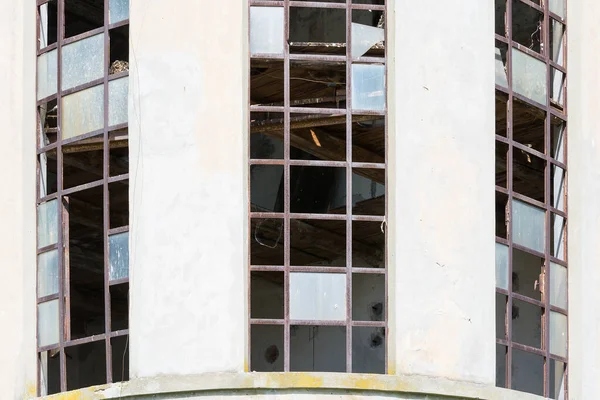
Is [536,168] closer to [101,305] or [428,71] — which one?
[428,71]

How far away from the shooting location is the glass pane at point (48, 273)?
67.2ft

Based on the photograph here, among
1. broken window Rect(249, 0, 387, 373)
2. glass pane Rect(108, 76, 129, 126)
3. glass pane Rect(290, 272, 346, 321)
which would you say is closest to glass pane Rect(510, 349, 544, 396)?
broken window Rect(249, 0, 387, 373)

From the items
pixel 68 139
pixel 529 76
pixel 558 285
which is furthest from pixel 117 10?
pixel 558 285

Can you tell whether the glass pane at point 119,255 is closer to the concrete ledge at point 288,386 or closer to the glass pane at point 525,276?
the concrete ledge at point 288,386

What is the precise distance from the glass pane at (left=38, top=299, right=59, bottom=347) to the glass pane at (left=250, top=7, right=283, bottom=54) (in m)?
3.53

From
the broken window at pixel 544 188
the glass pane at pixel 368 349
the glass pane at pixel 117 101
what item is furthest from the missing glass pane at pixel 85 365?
the glass pane at pixel 117 101

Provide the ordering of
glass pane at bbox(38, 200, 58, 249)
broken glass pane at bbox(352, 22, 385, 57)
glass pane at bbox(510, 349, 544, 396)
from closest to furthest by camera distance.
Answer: broken glass pane at bbox(352, 22, 385, 57) < glass pane at bbox(38, 200, 58, 249) < glass pane at bbox(510, 349, 544, 396)

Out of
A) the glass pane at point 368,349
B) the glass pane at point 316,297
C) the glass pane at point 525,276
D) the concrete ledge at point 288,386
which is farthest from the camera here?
the glass pane at point 368,349

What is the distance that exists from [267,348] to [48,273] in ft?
20.6

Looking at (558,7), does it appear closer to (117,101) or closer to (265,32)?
(265,32)

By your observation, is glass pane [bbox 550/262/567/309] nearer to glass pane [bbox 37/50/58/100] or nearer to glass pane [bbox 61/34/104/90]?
glass pane [bbox 61/34/104/90]

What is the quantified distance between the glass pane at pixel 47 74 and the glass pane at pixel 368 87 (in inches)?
134

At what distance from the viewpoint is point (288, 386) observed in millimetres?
18688
